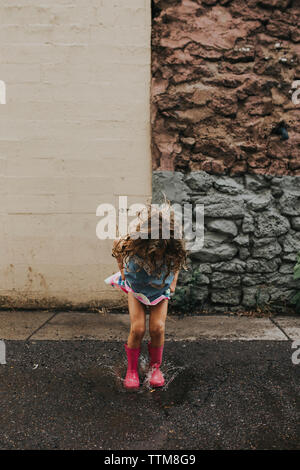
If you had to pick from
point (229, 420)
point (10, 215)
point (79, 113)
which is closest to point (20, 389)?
point (229, 420)

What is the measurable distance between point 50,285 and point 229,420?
2564mm

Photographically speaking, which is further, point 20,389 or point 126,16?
point 126,16

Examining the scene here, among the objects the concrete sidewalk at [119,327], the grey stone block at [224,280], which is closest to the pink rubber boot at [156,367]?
the concrete sidewalk at [119,327]

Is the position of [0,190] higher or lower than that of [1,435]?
higher

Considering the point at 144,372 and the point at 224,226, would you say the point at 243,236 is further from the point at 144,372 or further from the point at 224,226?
the point at 144,372

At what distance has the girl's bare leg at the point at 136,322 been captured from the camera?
2.67 meters

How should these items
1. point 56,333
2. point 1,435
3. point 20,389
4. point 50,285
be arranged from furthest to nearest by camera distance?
point 50,285 → point 56,333 → point 20,389 → point 1,435

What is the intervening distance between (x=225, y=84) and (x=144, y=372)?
292 centimetres

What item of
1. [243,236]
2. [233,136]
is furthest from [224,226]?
[233,136]

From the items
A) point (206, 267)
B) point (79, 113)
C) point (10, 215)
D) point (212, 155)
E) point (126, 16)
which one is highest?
point (126, 16)

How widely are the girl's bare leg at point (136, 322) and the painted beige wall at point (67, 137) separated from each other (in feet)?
5.22
